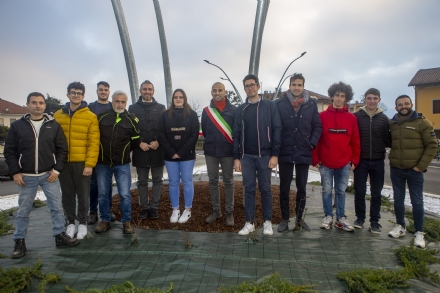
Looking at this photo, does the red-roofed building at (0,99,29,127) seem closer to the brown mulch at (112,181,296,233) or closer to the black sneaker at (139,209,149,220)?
the brown mulch at (112,181,296,233)

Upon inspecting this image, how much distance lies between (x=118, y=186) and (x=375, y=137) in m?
3.55

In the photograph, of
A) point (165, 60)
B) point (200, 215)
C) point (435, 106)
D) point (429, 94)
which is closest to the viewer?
point (200, 215)

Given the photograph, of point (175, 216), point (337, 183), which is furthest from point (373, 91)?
point (175, 216)

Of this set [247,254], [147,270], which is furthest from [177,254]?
[247,254]

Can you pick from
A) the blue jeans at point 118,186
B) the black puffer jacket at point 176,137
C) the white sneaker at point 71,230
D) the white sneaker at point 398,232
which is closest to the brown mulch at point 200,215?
A: the blue jeans at point 118,186

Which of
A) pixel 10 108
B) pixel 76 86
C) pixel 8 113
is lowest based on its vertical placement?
pixel 76 86

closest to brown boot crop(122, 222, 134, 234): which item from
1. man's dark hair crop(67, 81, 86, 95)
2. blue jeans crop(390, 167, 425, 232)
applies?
man's dark hair crop(67, 81, 86, 95)

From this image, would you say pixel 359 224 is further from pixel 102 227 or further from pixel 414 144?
pixel 102 227

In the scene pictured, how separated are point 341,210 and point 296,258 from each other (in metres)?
1.41

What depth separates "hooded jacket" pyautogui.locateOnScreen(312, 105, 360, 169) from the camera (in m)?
4.34

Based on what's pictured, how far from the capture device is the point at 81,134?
407cm

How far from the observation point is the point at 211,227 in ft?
14.5

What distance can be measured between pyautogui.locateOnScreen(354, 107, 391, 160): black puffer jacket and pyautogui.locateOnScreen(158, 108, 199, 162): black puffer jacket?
7.66 feet

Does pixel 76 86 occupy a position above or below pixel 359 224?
above
